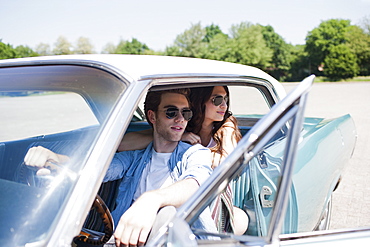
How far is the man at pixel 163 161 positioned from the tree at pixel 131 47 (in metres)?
60.4

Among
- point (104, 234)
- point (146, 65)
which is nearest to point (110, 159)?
point (104, 234)

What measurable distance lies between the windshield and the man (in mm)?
154

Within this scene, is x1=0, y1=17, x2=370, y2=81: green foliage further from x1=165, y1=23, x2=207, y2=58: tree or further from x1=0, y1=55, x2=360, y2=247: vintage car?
x1=0, y1=55, x2=360, y2=247: vintage car

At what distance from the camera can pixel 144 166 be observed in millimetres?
2195

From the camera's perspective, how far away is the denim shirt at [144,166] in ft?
6.11

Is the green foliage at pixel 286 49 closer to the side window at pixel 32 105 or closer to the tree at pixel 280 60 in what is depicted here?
the tree at pixel 280 60

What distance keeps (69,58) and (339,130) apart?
2.08 metres

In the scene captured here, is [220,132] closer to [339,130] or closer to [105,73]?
[339,130]

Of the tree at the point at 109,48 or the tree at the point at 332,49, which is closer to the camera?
the tree at the point at 332,49

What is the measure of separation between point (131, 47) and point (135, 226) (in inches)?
2813

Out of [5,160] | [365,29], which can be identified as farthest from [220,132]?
[365,29]

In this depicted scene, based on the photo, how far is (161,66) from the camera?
1.68 m

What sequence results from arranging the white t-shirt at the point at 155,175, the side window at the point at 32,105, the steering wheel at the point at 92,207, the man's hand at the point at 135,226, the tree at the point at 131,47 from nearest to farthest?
1. the man's hand at the point at 135,226
2. the steering wheel at the point at 92,207
3. the side window at the point at 32,105
4. the white t-shirt at the point at 155,175
5. the tree at the point at 131,47

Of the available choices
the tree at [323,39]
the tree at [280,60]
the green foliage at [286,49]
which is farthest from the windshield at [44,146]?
the tree at [323,39]
